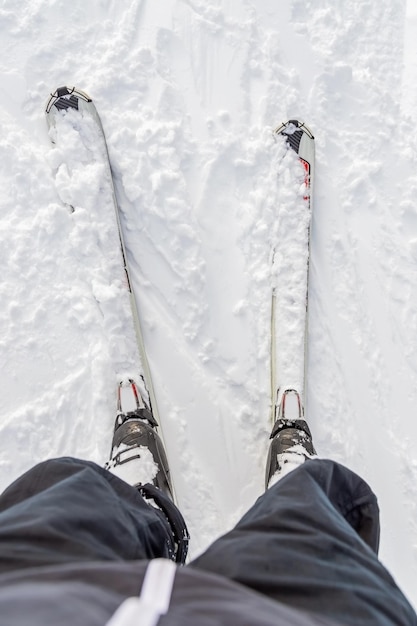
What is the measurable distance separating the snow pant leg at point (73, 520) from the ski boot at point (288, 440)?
1.45 feet

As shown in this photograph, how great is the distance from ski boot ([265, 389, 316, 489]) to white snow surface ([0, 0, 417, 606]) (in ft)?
0.29

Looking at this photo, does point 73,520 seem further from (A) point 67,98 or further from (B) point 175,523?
(A) point 67,98

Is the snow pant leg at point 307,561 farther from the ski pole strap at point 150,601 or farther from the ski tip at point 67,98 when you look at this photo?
the ski tip at point 67,98

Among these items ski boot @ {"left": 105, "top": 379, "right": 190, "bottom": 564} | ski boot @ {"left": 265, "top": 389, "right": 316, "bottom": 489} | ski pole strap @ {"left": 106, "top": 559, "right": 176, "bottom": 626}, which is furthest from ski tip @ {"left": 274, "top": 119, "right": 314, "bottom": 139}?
ski pole strap @ {"left": 106, "top": 559, "right": 176, "bottom": 626}

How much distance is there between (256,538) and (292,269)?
947 millimetres

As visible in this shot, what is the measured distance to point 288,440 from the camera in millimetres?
1270

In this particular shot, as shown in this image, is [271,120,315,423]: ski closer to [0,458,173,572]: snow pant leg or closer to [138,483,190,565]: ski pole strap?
[138,483,190,565]: ski pole strap

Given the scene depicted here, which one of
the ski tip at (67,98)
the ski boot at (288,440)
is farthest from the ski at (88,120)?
the ski boot at (288,440)

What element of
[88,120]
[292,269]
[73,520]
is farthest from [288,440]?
[88,120]

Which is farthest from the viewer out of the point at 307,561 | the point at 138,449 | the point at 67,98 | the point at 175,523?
the point at 67,98

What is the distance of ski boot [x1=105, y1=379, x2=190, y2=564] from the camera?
1162mm

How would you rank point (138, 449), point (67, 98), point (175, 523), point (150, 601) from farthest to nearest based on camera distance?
Answer: point (67, 98) → point (138, 449) → point (175, 523) → point (150, 601)

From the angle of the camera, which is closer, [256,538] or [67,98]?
[256,538]

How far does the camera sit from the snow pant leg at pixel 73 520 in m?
0.60
